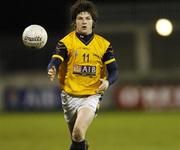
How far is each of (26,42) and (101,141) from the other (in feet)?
23.0

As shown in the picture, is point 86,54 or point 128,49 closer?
point 86,54

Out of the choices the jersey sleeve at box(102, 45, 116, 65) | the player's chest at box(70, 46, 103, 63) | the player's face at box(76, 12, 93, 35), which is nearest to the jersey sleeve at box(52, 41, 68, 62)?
the player's chest at box(70, 46, 103, 63)

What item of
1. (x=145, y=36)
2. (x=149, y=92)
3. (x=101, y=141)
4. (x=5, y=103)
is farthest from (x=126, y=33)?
(x=101, y=141)

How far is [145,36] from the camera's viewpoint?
35.3 metres

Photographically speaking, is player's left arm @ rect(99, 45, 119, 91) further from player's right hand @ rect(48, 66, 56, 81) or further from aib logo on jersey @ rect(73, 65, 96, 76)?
player's right hand @ rect(48, 66, 56, 81)

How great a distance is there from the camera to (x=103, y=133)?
20281mm

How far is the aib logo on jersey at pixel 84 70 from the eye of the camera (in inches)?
423

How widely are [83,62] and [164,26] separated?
949 inches

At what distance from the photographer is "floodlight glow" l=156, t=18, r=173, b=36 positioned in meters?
33.4

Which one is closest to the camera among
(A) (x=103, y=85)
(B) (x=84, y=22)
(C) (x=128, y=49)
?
(A) (x=103, y=85)

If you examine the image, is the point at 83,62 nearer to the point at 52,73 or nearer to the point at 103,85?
the point at 103,85

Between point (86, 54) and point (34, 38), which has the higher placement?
point (34, 38)

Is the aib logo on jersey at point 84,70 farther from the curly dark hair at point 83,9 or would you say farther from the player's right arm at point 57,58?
the curly dark hair at point 83,9

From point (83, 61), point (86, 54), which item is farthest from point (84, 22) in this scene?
point (83, 61)
